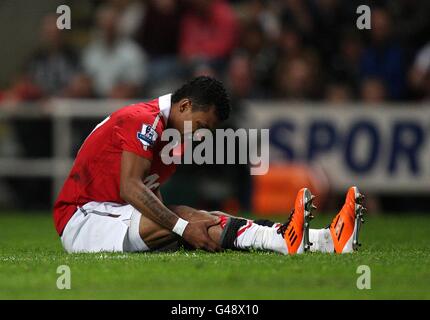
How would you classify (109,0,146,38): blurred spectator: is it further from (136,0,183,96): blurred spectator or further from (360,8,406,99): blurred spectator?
(360,8,406,99): blurred spectator

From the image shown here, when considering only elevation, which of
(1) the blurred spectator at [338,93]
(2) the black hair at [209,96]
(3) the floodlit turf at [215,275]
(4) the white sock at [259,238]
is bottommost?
(3) the floodlit turf at [215,275]

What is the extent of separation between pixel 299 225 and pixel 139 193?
3.77ft

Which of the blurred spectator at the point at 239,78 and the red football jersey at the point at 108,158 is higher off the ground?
the blurred spectator at the point at 239,78

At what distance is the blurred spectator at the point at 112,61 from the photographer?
15.5 m

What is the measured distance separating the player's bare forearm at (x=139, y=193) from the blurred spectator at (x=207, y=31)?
25.8 ft

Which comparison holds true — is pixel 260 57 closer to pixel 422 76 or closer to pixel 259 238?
pixel 422 76

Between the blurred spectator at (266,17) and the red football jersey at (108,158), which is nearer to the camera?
the red football jersey at (108,158)

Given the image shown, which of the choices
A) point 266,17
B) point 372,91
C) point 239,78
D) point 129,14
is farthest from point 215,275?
point 129,14

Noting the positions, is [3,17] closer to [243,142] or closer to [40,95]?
[40,95]

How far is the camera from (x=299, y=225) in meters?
7.63

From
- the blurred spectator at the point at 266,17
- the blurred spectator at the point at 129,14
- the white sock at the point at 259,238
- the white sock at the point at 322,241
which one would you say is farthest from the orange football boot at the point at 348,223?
the blurred spectator at the point at 129,14

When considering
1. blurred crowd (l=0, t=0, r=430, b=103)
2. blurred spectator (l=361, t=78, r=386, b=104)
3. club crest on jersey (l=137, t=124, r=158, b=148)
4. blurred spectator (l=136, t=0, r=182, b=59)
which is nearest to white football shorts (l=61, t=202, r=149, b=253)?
club crest on jersey (l=137, t=124, r=158, b=148)

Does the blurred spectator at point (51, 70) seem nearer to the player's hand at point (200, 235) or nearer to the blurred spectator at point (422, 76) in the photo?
the blurred spectator at point (422, 76)

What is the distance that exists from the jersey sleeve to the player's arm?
0.05 m
